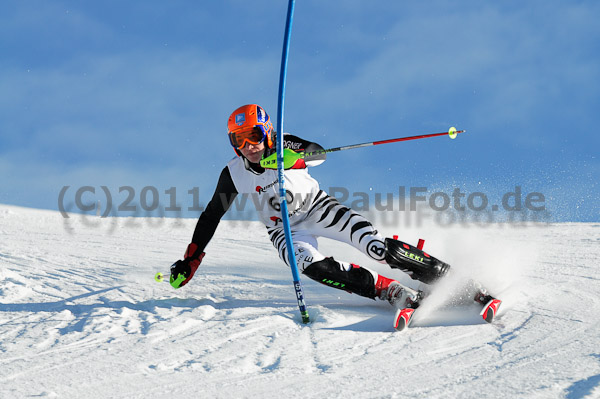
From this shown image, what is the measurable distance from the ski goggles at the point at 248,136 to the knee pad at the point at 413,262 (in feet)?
4.22

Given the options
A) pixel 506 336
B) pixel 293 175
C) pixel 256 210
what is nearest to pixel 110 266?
pixel 256 210

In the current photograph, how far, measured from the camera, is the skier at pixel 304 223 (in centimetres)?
398

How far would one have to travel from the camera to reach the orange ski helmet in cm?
424

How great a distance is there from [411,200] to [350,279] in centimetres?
628

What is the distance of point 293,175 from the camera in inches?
174

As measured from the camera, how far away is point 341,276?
3.96 metres

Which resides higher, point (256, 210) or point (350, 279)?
point (256, 210)

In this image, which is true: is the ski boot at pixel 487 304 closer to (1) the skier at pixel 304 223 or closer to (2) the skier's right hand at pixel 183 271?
(1) the skier at pixel 304 223

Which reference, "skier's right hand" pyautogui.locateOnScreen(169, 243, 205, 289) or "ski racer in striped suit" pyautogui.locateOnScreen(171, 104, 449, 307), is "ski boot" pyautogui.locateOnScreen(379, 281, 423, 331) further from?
"skier's right hand" pyautogui.locateOnScreen(169, 243, 205, 289)

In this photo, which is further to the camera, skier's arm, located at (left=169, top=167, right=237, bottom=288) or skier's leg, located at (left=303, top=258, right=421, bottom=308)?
skier's arm, located at (left=169, top=167, right=237, bottom=288)

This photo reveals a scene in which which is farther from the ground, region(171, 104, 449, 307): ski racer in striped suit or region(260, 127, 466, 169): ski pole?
region(260, 127, 466, 169): ski pole

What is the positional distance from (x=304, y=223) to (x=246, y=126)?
0.93 m

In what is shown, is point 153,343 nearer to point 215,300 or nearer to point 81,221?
point 215,300

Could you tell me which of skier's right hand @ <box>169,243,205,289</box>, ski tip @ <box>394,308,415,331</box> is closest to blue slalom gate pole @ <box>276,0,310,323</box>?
ski tip @ <box>394,308,415,331</box>
